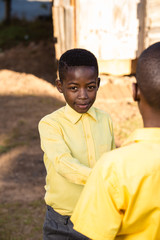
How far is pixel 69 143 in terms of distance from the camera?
184cm

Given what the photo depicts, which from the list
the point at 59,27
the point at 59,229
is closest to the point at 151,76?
the point at 59,229

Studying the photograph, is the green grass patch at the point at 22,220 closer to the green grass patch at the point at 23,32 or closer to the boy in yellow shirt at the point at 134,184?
the boy in yellow shirt at the point at 134,184

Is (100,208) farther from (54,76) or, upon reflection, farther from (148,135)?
(54,76)

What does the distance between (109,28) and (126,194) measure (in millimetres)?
6604

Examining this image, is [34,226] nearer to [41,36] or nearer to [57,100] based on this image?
[57,100]

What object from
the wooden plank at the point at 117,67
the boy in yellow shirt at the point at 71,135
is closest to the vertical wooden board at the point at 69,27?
the wooden plank at the point at 117,67

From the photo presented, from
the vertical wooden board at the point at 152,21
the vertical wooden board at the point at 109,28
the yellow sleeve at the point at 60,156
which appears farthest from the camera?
the vertical wooden board at the point at 109,28

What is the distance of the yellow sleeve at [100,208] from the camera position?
1050 millimetres

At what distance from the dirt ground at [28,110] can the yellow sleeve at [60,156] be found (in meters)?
2.18

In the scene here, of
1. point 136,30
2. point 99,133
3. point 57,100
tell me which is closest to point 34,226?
point 99,133

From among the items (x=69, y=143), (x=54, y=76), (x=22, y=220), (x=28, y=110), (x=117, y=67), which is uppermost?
(x=69, y=143)

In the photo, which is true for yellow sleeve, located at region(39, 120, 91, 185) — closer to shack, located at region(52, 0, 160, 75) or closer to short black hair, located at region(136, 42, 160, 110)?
short black hair, located at region(136, 42, 160, 110)

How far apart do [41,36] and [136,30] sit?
5.49 m

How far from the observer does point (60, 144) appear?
176 centimetres
